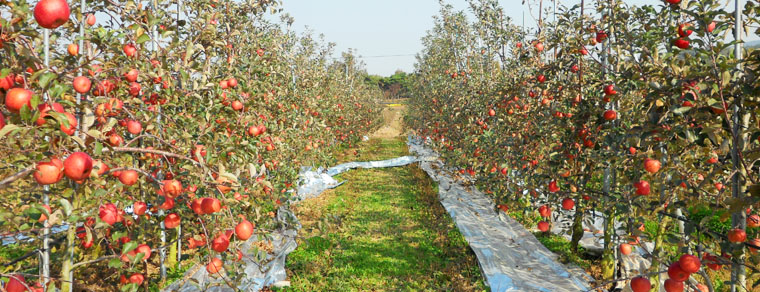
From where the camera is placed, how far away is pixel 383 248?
22.2 ft

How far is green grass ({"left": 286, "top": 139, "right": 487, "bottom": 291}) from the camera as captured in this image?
17.5 ft

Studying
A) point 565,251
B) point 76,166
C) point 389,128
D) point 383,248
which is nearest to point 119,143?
point 76,166

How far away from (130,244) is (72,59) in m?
1.01

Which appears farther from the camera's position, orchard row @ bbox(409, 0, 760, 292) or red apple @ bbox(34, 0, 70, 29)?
orchard row @ bbox(409, 0, 760, 292)

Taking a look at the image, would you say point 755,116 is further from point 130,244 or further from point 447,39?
point 447,39

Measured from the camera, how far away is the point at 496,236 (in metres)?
6.48

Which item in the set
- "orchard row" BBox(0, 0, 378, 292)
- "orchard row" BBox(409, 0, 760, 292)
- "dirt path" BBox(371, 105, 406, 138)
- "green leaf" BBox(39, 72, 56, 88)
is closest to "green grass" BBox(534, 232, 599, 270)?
"orchard row" BBox(409, 0, 760, 292)

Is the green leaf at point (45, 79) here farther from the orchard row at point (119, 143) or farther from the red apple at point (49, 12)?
the red apple at point (49, 12)

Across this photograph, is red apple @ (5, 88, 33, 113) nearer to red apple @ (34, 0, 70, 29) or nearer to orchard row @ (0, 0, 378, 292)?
orchard row @ (0, 0, 378, 292)

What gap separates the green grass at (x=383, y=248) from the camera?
534 cm

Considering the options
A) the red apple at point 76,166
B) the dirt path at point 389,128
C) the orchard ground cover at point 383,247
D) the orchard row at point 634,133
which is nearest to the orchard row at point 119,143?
the red apple at point 76,166

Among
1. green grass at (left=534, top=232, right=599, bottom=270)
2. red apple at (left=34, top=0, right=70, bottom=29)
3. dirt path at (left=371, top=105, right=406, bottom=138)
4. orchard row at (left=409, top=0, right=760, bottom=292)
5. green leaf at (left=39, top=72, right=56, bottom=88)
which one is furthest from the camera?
dirt path at (left=371, top=105, right=406, bottom=138)

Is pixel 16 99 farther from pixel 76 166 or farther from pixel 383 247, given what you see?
pixel 383 247

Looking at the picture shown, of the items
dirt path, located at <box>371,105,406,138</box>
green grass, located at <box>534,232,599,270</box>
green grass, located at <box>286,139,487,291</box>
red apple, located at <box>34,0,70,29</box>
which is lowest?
green grass, located at <box>286,139,487,291</box>
